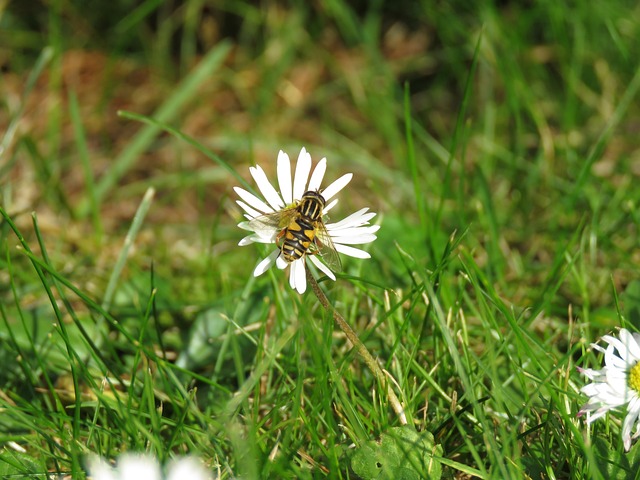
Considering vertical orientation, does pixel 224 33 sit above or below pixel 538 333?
above

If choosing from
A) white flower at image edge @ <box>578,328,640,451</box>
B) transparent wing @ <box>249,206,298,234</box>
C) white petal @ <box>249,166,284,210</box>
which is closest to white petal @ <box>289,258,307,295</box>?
transparent wing @ <box>249,206,298,234</box>

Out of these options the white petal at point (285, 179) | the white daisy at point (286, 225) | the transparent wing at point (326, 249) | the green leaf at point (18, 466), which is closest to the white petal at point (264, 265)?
the white daisy at point (286, 225)

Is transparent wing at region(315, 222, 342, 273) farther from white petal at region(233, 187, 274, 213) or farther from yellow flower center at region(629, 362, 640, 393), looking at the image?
yellow flower center at region(629, 362, 640, 393)

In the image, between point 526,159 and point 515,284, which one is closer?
point 515,284

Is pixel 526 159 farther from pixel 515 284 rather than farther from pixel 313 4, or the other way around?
pixel 313 4

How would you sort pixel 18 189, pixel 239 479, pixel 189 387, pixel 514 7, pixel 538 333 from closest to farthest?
pixel 239 479
pixel 189 387
pixel 538 333
pixel 18 189
pixel 514 7

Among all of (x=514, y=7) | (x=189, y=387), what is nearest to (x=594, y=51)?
(x=514, y=7)

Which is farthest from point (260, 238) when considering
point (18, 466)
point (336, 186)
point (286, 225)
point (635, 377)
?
point (635, 377)
